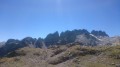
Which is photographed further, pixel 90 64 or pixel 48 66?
pixel 48 66

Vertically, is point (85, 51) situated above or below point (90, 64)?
above

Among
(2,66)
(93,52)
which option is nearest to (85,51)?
(93,52)

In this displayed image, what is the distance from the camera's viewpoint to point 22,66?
230ft

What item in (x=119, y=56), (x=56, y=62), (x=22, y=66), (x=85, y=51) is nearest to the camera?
(x=119, y=56)

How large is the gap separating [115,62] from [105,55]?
34.9 ft

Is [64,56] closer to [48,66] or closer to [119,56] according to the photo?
[48,66]

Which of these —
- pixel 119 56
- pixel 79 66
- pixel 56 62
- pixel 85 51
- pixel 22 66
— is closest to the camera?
pixel 79 66

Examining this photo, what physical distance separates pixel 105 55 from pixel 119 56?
239 inches

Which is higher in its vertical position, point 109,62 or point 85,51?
point 85,51

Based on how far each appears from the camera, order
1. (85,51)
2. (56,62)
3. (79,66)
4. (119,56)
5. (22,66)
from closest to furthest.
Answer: (79,66)
(119,56)
(22,66)
(56,62)
(85,51)

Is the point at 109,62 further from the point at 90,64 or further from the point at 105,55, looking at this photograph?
the point at 105,55

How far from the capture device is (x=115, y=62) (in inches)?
2361

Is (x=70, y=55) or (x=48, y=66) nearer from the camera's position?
(x=48, y=66)

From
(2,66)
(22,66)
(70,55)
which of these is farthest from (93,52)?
(2,66)
